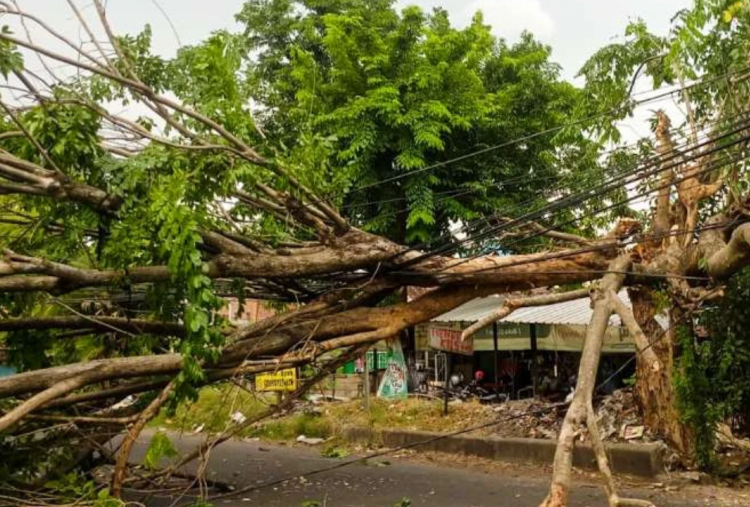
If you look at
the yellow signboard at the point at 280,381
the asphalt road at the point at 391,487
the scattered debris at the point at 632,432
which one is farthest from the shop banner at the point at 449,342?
the scattered debris at the point at 632,432

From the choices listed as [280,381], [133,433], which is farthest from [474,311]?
[133,433]

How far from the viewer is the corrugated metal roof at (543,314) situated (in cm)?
1073

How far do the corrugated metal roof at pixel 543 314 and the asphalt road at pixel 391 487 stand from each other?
7.85 feet

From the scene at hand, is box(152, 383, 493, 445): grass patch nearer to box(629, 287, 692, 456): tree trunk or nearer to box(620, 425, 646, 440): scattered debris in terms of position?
box(620, 425, 646, 440): scattered debris

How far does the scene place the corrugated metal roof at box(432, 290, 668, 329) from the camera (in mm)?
10727

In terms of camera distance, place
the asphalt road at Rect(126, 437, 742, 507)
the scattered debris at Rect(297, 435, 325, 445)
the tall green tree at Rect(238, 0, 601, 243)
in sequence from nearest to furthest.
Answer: the asphalt road at Rect(126, 437, 742, 507), the tall green tree at Rect(238, 0, 601, 243), the scattered debris at Rect(297, 435, 325, 445)

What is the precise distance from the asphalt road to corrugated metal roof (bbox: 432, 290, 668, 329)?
2.39 meters

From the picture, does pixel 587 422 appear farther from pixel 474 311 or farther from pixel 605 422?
pixel 474 311

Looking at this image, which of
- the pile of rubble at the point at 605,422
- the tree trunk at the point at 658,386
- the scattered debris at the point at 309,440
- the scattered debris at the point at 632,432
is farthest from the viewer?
the scattered debris at the point at 309,440

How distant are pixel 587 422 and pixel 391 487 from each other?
4.94 metres

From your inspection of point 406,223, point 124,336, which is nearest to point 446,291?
point 124,336

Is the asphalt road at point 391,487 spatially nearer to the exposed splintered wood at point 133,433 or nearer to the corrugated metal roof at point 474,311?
the exposed splintered wood at point 133,433

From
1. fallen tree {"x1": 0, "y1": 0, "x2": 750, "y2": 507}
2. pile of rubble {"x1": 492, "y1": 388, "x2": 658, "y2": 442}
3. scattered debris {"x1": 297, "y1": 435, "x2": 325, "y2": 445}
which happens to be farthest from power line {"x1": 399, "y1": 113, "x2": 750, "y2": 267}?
scattered debris {"x1": 297, "y1": 435, "x2": 325, "y2": 445}

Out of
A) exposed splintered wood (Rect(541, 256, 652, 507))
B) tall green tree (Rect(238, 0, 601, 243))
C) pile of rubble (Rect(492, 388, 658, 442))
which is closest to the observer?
exposed splintered wood (Rect(541, 256, 652, 507))
